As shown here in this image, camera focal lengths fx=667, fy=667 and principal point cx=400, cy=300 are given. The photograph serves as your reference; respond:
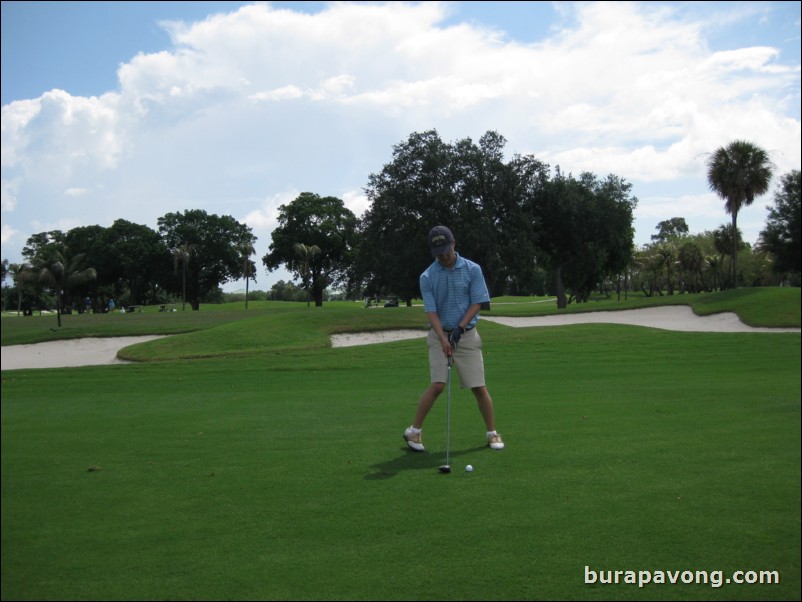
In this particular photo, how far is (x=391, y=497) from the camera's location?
4.91 metres

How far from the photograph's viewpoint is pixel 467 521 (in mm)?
4383

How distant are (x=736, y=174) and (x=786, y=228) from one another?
20.1ft

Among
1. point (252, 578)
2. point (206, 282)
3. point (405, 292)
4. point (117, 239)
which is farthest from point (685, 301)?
point (252, 578)

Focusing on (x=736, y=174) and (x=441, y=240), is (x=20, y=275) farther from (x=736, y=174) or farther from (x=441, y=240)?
(x=736, y=174)

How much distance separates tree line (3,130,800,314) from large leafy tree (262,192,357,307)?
16 cm

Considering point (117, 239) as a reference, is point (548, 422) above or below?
below

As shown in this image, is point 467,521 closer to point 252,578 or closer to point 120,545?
point 252,578

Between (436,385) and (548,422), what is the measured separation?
1.70 metres

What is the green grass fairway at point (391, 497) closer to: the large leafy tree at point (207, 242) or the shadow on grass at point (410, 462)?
the shadow on grass at point (410, 462)

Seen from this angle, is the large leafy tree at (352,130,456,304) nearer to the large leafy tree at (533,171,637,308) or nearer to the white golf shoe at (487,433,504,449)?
the large leafy tree at (533,171,637,308)

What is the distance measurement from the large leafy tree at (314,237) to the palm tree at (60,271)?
2587 inches

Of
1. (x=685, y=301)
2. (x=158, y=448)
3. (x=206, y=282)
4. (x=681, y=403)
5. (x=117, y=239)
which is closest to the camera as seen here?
Result: (x=158, y=448)

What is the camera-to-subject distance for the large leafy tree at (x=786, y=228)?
19.5 feet

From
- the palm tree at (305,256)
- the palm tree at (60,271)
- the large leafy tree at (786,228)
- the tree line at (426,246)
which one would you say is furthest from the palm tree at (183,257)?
the palm tree at (305,256)
